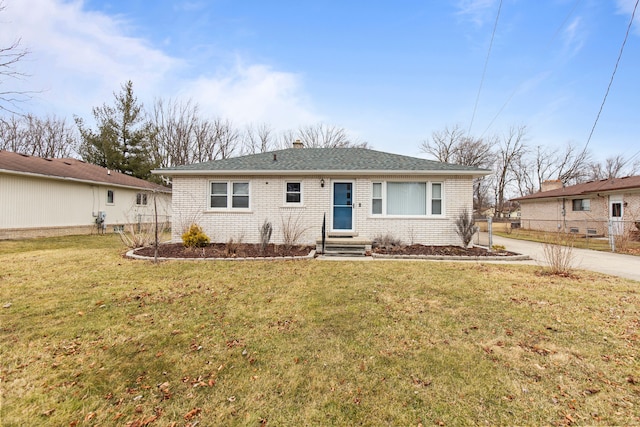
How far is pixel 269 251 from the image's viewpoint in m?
9.27

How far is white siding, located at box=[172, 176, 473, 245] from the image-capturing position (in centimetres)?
1031

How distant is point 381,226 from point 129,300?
26.4ft

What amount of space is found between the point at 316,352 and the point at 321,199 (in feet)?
25.6

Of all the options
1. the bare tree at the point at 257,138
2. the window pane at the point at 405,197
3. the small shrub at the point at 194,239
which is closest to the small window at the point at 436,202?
the window pane at the point at 405,197

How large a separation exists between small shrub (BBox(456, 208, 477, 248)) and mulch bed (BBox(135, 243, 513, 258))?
1.14ft

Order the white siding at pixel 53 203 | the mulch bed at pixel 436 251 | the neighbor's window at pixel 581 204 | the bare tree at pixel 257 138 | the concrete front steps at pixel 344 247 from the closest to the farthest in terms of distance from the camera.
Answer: the mulch bed at pixel 436 251 < the concrete front steps at pixel 344 247 < the white siding at pixel 53 203 < the neighbor's window at pixel 581 204 < the bare tree at pixel 257 138

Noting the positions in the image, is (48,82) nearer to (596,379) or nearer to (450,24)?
(596,379)

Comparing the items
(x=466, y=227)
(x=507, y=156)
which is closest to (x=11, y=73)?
(x=466, y=227)

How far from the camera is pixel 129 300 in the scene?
4656mm

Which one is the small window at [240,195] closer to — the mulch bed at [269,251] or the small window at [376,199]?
the mulch bed at [269,251]

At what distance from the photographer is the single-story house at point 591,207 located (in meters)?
15.1

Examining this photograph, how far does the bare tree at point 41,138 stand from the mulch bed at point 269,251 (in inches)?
956

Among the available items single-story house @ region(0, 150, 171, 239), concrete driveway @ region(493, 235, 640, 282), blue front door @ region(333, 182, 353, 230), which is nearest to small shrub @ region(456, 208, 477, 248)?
concrete driveway @ region(493, 235, 640, 282)

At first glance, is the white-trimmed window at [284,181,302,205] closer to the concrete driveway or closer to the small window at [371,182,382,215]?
the small window at [371,182,382,215]
